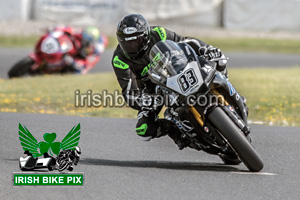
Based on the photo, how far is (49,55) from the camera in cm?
1362

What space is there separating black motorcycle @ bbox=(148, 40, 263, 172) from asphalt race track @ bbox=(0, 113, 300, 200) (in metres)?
0.26

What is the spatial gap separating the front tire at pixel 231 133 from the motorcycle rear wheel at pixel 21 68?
9.35 m

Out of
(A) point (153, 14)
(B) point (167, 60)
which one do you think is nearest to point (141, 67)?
(B) point (167, 60)

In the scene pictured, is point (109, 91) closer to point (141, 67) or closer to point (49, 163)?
point (141, 67)

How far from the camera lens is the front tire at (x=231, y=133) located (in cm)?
496

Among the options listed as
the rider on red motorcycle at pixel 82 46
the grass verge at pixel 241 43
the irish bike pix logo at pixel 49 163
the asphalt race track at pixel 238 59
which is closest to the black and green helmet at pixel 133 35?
the irish bike pix logo at pixel 49 163

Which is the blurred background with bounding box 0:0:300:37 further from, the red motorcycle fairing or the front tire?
the front tire

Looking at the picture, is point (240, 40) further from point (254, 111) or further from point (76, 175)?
point (76, 175)

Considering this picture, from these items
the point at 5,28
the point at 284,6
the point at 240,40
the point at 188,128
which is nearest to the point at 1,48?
the point at 5,28

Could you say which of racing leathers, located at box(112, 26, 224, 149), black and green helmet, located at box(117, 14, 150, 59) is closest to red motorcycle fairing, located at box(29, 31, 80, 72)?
racing leathers, located at box(112, 26, 224, 149)

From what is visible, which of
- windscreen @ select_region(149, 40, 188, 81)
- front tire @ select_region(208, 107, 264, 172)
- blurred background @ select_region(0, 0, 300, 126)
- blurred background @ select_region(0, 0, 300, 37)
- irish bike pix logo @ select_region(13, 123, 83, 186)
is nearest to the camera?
irish bike pix logo @ select_region(13, 123, 83, 186)

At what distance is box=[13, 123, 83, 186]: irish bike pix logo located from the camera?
4.74m

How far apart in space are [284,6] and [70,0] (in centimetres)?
745

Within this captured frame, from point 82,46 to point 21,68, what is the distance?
1.49 m
